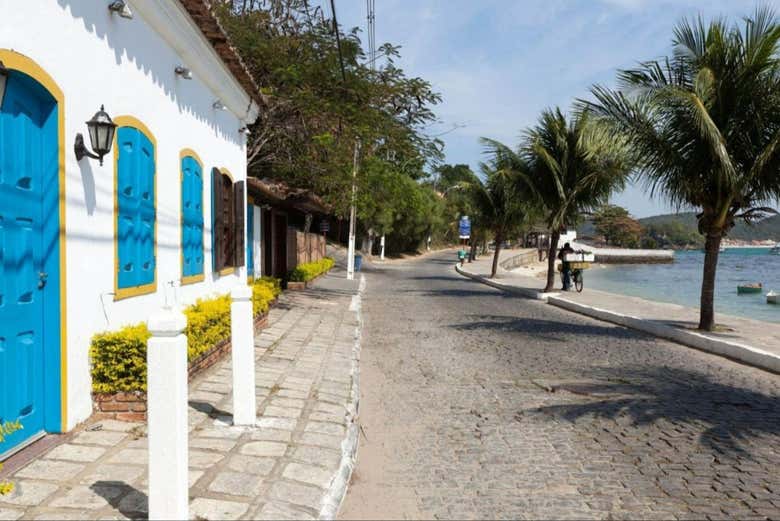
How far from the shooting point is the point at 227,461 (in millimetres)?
4141

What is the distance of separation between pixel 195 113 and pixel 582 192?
1324cm

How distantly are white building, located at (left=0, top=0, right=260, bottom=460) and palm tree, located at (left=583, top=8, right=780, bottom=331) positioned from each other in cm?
702

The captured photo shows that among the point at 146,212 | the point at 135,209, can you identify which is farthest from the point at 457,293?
the point at 135,209

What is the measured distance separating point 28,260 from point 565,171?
1611 cm

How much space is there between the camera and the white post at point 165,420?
296 cm

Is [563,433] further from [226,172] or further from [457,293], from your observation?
[457,293]

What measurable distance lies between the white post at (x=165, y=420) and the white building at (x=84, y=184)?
1420 mm

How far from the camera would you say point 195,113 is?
25.6 ft

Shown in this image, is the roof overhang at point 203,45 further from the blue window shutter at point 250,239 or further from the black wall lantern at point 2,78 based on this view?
the blue window shutter at point 250,239

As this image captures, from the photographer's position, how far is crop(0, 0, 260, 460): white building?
12.8 ft

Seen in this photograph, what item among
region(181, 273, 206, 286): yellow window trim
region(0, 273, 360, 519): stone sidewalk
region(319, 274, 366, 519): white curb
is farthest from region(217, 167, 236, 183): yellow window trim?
region(319, 274, 366, 519): white curb

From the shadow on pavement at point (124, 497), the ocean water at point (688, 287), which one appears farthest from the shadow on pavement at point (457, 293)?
the shadow on pavement at point (124, 497)

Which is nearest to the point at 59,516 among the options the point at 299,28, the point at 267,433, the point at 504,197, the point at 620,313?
the point at 267,433

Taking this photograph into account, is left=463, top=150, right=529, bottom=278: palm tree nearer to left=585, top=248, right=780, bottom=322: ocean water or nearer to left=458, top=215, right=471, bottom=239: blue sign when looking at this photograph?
left=585, top=248, right=780, bottom=322: ocean water
